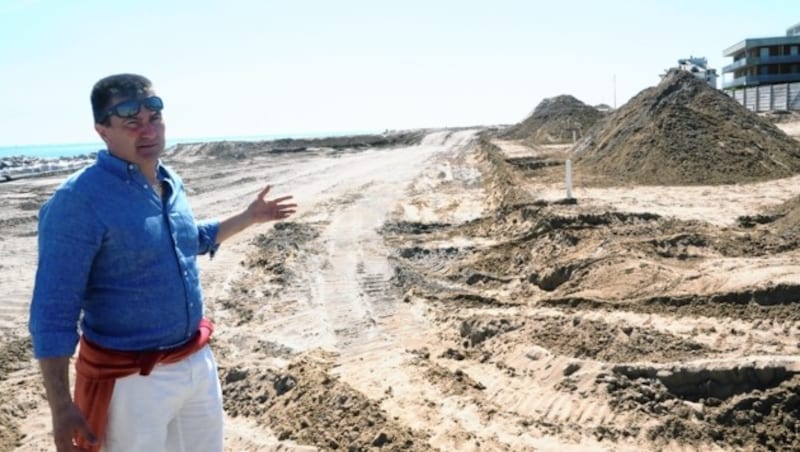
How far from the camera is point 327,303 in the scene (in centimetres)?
920

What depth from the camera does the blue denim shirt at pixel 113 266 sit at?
2.35 metres

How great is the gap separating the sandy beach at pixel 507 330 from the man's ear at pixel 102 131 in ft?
10.3

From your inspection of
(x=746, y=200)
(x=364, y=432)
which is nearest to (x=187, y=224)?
(x=364, y=432)

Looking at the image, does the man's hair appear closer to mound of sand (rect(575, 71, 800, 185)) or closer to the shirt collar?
the shirt collar

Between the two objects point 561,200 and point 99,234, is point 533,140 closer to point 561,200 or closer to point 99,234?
point 561,200

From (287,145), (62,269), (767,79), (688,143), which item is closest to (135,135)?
(62,269)

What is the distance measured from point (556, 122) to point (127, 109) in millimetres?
46203

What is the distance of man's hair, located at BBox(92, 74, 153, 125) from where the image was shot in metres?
2.54

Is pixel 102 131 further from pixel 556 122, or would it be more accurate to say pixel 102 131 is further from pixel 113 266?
pixel 556 122

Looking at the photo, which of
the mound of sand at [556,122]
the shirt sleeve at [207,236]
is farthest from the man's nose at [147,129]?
the mound of sand at [556,122]

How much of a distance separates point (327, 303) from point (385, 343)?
78.1 inches

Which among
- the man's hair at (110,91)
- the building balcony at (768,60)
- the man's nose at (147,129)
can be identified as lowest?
the man's nose at (147,129)

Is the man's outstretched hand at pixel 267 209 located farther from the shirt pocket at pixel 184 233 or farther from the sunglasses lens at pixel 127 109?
the sunglasses lens at pixel 127 109

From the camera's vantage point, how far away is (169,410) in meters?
2.60
